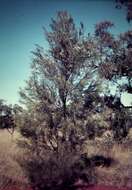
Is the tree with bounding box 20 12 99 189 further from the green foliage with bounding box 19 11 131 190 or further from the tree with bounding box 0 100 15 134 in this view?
the tree with bounding box 0 100 15 134

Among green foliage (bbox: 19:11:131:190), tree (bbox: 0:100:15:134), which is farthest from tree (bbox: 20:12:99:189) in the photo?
tree (bbox: 0:100:15:134)

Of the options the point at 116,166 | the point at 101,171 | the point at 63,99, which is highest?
the point at 63,99

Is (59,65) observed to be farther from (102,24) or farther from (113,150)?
(113,150)

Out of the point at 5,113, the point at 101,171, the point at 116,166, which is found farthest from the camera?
the point at 5,113

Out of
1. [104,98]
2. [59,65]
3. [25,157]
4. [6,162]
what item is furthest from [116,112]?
[6,162]

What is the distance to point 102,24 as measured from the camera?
21.0 meters

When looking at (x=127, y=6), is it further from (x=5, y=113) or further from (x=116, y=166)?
(x=5, y=113)

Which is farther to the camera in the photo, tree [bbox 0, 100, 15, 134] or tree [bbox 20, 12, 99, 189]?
tree [bbox 0, 100, 15, 134]

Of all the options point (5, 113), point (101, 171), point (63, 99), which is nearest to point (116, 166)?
point (101, 171)

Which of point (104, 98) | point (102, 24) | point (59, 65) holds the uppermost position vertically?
point (102, 24)

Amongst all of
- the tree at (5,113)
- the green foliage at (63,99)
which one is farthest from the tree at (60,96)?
the tree at (5,113)

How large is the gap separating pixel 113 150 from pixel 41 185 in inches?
347

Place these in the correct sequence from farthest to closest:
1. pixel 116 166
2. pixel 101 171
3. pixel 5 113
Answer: pixel 5 113
pixel 116 166
pixel 101 171

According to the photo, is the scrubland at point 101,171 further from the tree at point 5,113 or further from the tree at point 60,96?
the tree at point 5,113
